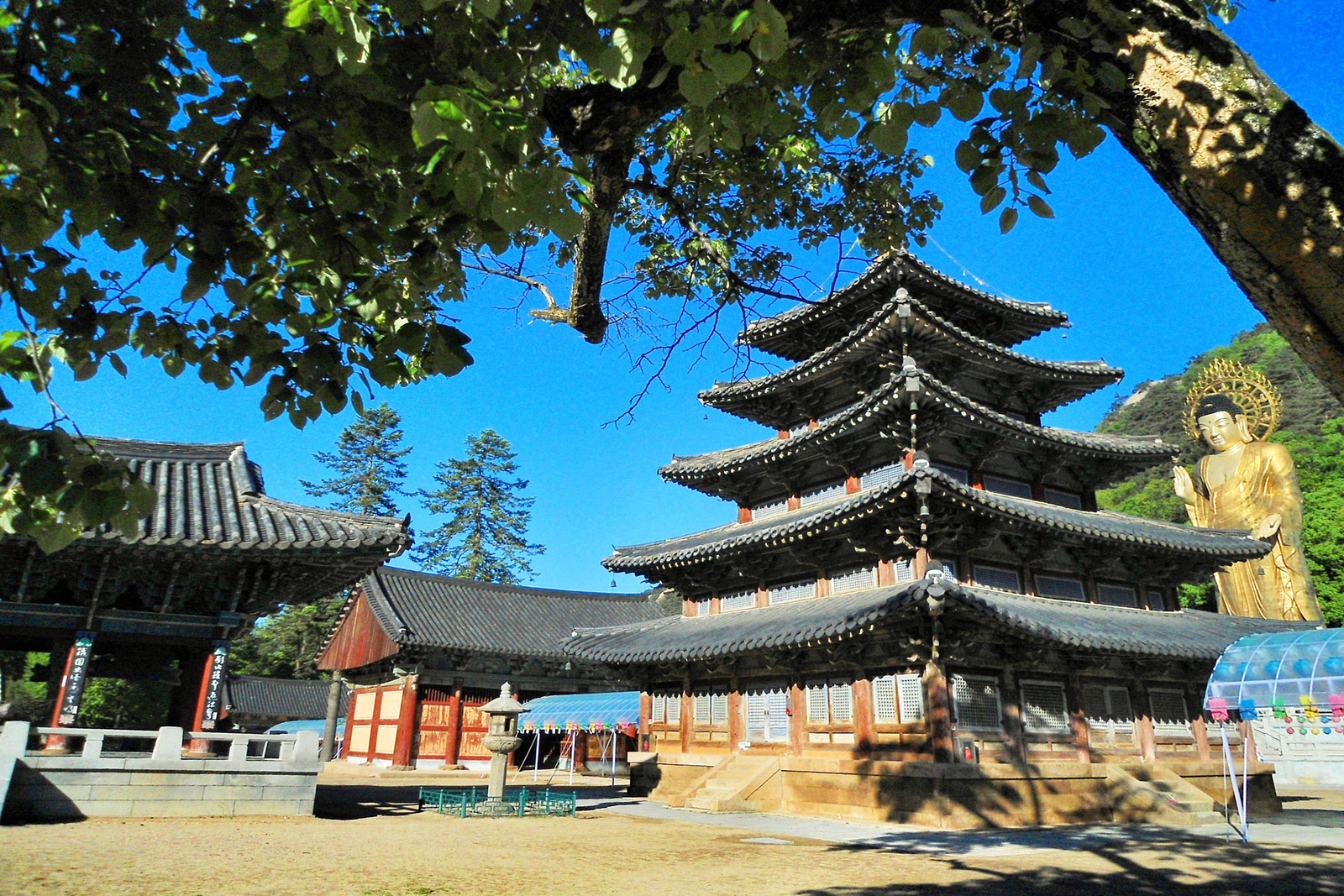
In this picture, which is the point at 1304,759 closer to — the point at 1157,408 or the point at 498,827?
the point at 498,827

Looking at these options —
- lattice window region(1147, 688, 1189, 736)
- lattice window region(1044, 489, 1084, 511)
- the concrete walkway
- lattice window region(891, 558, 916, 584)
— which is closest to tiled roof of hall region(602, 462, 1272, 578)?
lattice window region(1044, 489, 1084, 511)

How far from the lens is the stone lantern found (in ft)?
52.2

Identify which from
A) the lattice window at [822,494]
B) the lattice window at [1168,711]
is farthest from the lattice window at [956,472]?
the lattice window at [1168,711]

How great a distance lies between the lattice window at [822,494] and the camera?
1811cm

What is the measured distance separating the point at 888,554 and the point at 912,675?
2392 millimetres

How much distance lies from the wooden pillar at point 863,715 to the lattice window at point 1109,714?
14.7ft

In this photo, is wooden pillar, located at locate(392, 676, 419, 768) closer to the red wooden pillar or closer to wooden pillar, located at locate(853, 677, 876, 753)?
wooden pillar, located at locate(853, 677, 876, 753)

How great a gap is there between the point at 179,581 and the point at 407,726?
15871 millimetres

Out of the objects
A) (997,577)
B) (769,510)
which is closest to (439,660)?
(769,510)

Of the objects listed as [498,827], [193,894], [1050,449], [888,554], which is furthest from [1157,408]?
[193,894]

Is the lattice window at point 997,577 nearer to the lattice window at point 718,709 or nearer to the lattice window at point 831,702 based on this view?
the lattice window at point 831,702

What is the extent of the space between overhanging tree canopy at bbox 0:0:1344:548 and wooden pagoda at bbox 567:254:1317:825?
1052 cm

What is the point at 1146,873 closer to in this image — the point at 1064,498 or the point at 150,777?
the point at 1064,498

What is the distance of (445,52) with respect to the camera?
3.42 meters
